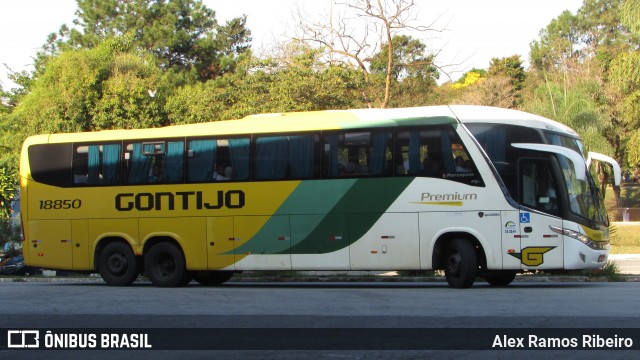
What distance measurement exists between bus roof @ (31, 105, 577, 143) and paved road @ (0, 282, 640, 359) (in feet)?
13.6

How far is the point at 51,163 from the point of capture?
20500 mm

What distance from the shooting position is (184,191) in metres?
19.3

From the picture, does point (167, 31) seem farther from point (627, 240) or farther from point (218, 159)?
point (218, 159)

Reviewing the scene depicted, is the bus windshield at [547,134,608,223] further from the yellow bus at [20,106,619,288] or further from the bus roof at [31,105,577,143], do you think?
the bus roof at [31,105,577,143]

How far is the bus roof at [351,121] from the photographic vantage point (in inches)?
678

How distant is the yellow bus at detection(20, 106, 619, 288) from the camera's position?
16.9m

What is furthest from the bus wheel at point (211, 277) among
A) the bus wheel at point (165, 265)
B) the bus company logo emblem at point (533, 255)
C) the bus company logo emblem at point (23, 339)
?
the bus company logo emblem at point (23, 339)

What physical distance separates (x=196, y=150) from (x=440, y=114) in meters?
5.43

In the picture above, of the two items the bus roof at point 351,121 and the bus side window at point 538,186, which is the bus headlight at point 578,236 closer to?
the bus side window at point 538,186

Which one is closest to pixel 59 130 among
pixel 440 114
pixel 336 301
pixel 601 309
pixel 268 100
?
pixel 268 100

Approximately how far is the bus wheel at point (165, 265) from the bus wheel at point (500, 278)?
21.8 ft

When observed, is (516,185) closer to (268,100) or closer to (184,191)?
(184,191)

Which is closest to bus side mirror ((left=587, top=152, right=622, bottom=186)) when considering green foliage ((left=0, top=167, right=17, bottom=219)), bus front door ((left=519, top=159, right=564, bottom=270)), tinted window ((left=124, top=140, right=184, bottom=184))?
bus front door ((left=519, top=159, right=564, bottom=270))

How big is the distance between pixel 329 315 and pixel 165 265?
9288mm
